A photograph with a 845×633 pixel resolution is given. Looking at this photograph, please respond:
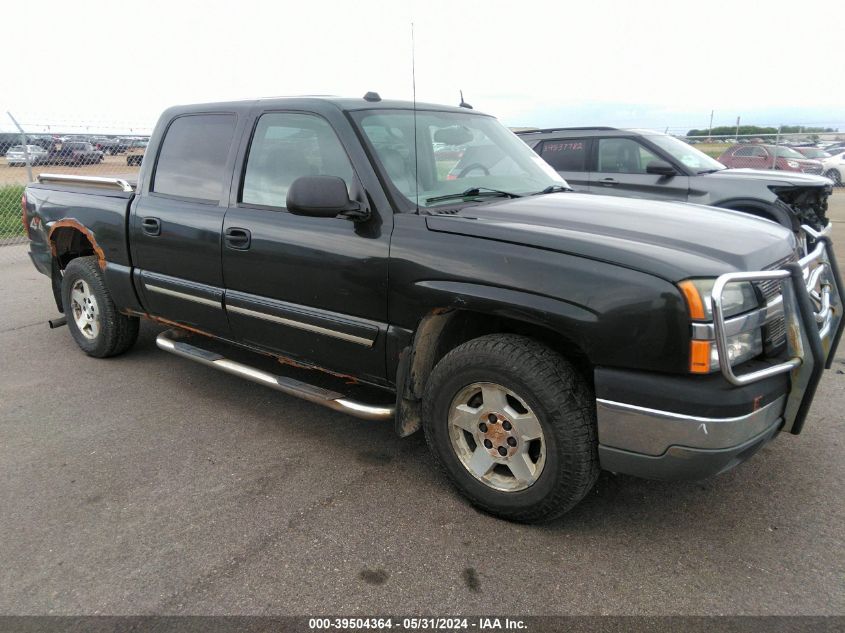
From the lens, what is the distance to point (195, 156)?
13.5 feet

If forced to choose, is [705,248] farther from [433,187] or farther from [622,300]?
[433,187]

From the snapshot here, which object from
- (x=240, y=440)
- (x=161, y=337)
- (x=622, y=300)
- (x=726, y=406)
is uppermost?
(x=622, y=300)

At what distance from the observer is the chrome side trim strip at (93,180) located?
4.62 metres

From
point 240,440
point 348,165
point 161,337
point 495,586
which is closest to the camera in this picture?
point 495,586

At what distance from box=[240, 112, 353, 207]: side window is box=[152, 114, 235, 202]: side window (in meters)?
0.25

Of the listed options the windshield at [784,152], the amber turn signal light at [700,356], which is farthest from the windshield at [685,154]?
the windshield at [784,152]

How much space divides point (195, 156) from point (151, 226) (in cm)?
55

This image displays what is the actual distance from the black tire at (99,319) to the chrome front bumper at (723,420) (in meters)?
3.91

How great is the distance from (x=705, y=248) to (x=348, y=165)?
1765 mm

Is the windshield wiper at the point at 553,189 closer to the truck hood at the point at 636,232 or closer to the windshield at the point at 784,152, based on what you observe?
the truck hood at the point at 636,232

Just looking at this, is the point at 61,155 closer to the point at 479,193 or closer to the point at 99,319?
the point at 99,319

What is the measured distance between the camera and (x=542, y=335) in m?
2.85

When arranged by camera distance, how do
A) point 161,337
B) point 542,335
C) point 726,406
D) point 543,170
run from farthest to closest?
point 161,337 < point 543,170 < point 542,335 < point 726,406

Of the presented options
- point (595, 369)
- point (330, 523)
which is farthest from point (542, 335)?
point (330, 523)
